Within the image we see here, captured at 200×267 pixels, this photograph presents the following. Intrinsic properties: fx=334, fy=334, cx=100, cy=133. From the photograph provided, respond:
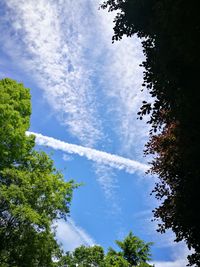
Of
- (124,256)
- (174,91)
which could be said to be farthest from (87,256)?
(174,91)

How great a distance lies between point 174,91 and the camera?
725 cm

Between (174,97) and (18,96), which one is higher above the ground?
(18,96)

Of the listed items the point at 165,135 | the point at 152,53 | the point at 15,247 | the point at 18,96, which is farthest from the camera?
the point at 18,96

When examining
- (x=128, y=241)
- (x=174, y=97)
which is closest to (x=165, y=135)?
(x=174, y=97)

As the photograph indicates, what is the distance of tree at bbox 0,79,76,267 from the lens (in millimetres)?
13188

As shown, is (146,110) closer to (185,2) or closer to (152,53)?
(152,53)

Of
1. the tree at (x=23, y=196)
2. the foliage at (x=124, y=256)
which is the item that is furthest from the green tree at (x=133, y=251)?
the tree at (x=23, y=196)

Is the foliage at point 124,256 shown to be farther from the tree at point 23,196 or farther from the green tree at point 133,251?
the tree at point 23,196

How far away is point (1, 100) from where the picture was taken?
47.9ft

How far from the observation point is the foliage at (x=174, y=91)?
256 inches

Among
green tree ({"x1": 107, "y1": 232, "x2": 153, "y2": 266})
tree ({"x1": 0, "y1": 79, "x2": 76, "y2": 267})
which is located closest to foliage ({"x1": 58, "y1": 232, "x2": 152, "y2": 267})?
green tree ({"x1": 107, "y1": 232, "x2": 153, "y2": 266})

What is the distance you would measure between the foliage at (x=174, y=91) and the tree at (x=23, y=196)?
5651 mm

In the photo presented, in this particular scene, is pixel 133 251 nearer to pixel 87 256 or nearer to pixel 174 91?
pixel 87 256

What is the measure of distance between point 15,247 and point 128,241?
1789 cm
